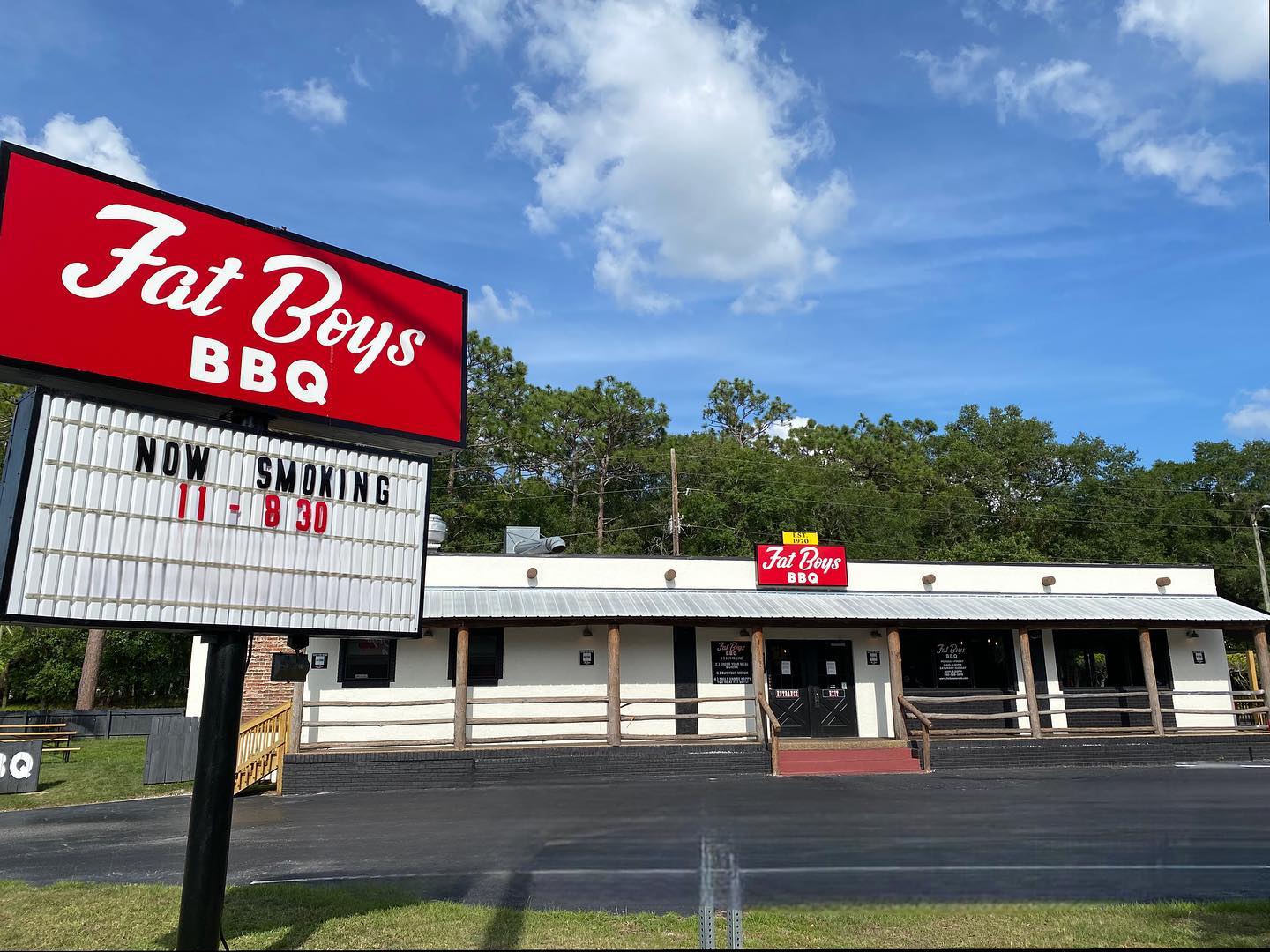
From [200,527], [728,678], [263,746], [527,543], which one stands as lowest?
[263,746]

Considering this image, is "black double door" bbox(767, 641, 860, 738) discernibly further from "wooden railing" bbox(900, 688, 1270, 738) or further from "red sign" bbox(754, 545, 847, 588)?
"wooden railing" bbox(900, 688, 1270, 738)

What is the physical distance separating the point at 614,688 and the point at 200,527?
12563mm

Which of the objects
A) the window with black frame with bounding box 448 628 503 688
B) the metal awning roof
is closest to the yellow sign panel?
the metal awning roof

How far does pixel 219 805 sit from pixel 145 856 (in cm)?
529

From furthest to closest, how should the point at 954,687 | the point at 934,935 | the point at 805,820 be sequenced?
the point at 954,687 < the point at 805,820 < the point at 934,935

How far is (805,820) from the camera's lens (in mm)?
11289

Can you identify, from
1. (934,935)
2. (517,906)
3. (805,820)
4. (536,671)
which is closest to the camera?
(934,935)

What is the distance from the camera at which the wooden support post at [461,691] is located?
16766 millimetres

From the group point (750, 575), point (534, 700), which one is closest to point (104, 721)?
point (534, 700)

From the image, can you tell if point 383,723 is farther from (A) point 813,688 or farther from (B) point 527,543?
(A) point 813,688

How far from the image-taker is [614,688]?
17594 millimetres

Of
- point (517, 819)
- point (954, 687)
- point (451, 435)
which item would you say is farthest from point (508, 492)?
point (451, 435)

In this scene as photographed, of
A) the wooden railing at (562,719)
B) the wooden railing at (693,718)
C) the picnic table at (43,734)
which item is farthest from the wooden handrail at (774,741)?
the picnic table at (43,734)

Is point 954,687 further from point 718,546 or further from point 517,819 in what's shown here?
point 718,546
